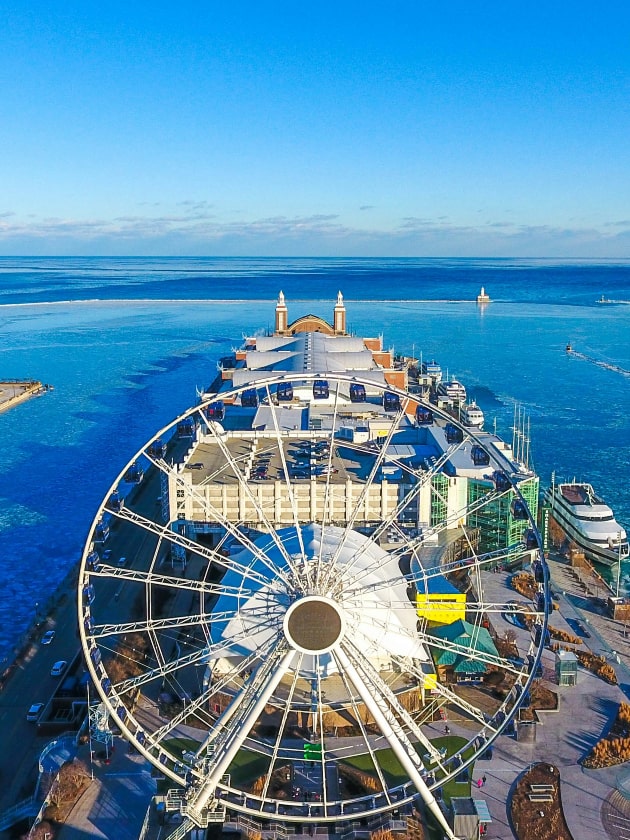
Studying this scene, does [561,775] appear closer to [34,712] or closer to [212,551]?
[212,551]

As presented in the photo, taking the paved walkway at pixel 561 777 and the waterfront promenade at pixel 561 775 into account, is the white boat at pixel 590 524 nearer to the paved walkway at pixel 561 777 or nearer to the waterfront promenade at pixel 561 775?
the waterfront promenade at pixel 561 775

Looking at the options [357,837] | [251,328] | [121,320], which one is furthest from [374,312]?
[357,837]

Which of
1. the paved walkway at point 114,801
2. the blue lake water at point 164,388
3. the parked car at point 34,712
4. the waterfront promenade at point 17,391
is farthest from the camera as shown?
the waterfront promenade at point 17,391

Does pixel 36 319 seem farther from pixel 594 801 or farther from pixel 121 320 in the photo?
pixel 594 801

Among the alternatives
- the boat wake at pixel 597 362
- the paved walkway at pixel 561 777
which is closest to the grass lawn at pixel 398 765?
the paved walkway at pixel 561 777

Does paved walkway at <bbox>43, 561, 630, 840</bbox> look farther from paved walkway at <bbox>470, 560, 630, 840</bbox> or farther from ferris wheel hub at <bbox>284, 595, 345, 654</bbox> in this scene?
ferris wheel hub at <bbox>284, 595, 345, 654</bbox>

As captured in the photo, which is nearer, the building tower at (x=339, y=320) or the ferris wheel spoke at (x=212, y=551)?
the ferris wheel spoke at (x=212, y=551)

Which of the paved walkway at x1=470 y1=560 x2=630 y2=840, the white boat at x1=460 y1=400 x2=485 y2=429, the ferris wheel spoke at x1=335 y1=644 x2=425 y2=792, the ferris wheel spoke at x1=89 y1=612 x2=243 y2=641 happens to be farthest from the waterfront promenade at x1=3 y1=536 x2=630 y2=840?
the white boat at x1=460 y1=400 x2=485 y2=429

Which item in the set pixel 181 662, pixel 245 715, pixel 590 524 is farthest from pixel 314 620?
pixel 590 524
